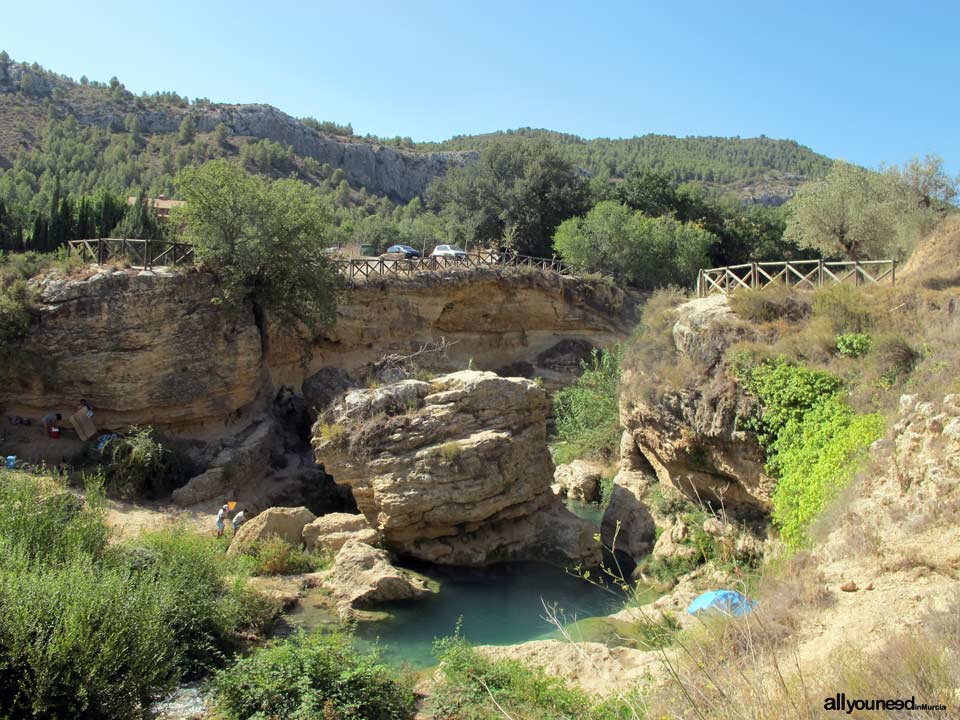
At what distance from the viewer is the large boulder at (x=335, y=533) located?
60.0ft

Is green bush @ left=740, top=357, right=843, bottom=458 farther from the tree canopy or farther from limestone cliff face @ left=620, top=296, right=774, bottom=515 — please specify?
the tree canopy

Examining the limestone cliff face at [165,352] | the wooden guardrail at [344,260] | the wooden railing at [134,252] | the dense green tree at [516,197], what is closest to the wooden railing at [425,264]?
the wooden guardrail at [344,260]

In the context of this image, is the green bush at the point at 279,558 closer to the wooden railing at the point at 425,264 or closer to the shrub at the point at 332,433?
the shrub at the point at 332,433

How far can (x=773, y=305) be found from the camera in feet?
54.5

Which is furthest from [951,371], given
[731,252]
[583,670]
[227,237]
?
[731,252]

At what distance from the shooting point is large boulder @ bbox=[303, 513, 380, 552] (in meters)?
18.3

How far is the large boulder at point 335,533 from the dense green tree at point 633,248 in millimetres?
24031

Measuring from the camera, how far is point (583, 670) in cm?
1084

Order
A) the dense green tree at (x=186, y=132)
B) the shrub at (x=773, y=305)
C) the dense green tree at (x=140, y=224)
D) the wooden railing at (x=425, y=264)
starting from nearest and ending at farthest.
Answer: the shrub at (x=773, y=305), the wooden railing at (x=425, y=264), the dense green tree at (x=140, y=224), the dense green tree at (x=186, y=132)

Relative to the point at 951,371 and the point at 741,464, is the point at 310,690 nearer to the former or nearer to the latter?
the point at 741,464

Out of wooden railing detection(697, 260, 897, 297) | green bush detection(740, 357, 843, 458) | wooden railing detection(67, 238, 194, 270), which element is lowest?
green bush detection(740, 357, 843, 458)

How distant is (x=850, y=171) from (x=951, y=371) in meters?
17.2

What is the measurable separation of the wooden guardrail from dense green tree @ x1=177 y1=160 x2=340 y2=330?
38.7 inches

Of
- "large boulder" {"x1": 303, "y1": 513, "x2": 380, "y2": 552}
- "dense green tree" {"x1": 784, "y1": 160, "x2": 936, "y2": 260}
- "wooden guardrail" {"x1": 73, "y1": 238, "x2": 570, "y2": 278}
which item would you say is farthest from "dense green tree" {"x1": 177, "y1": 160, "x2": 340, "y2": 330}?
"dense green tree" {"x1": 784, "y1": 160, "x2": 936, "y2": 260}
